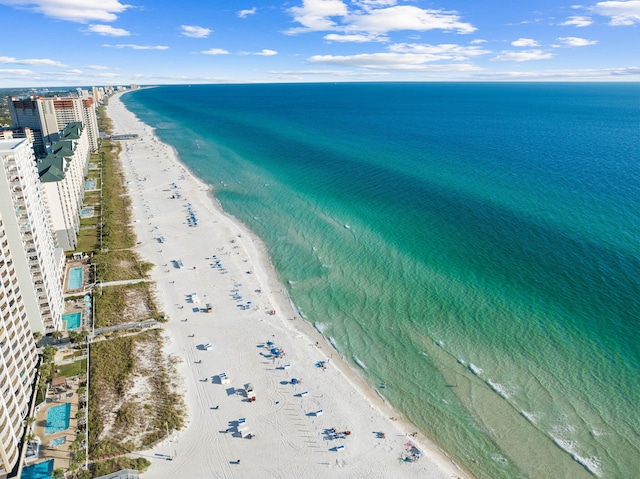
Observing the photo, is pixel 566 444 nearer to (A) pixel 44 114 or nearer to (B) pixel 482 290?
(B) pixel 482 290

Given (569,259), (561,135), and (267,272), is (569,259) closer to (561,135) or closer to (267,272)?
(267,272)

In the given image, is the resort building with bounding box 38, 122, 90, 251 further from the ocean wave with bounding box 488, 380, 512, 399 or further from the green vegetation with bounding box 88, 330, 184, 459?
the ocean wave with bounding box 488, 380, 512, 399

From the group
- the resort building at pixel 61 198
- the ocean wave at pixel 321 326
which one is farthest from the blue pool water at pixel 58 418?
the resort building at pixel 61 198

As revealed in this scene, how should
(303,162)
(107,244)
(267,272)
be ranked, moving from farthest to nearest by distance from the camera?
(303,162) → (107,244) → (267,272)

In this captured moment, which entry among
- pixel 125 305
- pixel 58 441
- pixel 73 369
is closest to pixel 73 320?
pixel 125 305

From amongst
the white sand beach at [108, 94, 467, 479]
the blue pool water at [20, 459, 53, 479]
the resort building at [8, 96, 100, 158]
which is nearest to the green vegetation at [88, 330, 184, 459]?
the white sand beach at [108, 94, 467, 479]

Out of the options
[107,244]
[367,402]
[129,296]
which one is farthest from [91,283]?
[367,402]
